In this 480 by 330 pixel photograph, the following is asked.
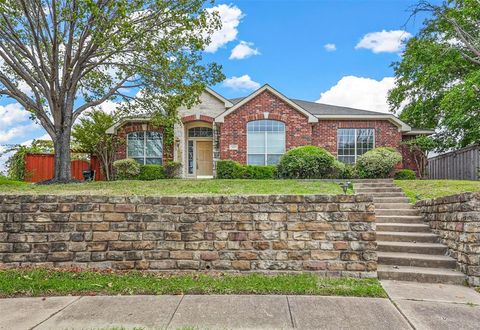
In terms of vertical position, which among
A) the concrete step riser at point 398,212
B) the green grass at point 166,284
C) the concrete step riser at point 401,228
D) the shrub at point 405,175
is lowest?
the green grass at point 166,284

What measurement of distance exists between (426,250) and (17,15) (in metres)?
13.7

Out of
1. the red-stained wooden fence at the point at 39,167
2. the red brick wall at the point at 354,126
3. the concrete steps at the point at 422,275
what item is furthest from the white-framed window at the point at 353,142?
the red-stained wooden fence at the point at 39,167

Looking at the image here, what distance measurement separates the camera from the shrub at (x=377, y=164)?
13539 mm

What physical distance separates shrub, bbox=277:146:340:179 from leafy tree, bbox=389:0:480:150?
19.9 ft

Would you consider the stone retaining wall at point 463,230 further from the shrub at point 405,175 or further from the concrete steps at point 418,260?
the shrub at point 405,175

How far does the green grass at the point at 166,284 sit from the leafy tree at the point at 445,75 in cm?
1216

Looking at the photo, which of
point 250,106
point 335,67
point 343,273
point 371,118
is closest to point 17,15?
point 250,106

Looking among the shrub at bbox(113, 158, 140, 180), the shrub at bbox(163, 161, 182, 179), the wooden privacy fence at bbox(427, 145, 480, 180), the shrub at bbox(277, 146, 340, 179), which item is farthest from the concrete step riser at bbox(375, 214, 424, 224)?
the shrub at bbox(113, 158, 140, 180)

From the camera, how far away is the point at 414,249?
19.0 feet

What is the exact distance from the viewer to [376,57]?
16.0 m

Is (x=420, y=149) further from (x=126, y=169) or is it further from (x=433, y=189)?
(x=126, y=169)

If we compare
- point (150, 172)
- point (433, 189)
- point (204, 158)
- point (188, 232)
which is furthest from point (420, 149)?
point (188, 232)

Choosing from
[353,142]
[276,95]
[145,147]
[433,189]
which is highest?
[276,95]

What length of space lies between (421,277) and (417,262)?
370mm
